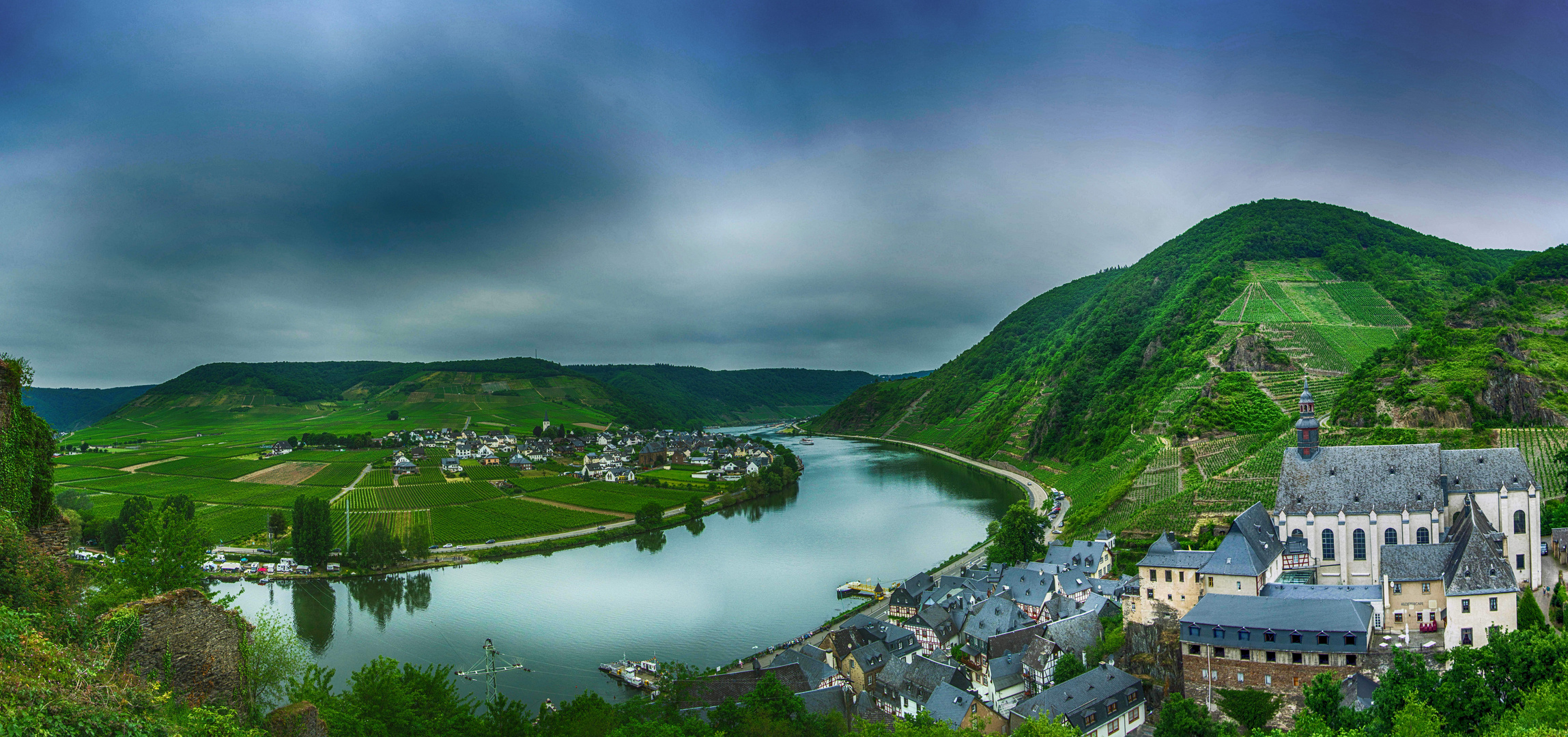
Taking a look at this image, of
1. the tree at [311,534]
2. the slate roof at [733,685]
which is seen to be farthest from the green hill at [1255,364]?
the tree at [311,534]

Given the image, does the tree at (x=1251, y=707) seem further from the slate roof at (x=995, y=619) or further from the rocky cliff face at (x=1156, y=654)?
the slate roof at (x=995, y=619)

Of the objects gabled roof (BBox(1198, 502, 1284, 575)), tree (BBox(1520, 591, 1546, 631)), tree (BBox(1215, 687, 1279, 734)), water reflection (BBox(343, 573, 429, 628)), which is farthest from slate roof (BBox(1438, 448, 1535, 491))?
water reflection (BBox(343, 573, 429, 628))

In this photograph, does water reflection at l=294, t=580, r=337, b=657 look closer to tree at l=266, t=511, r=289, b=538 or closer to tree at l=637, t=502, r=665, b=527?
tree at l=266, t=511, r=289, b=538

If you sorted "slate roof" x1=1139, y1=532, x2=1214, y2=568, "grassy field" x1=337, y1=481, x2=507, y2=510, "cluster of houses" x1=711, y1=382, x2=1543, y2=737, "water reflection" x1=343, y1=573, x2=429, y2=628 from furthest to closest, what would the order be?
1. "grassy field" x1=337, y1=481, x2=507, y2=510
2. "water reflection" x1=343, y1=573, x2=429, y2=628
3. "slate roof" x1=1139, y1=532, x2=1214, y2=568
4. "cluster of houses" x1=711, y1=382, x2=1543, y2=737

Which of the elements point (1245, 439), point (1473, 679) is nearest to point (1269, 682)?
point (1473, 679)

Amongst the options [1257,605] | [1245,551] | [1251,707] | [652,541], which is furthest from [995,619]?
[652,541]

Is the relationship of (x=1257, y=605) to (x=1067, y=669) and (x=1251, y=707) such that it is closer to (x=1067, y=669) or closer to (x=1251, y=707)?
(x=1251, y=707)
